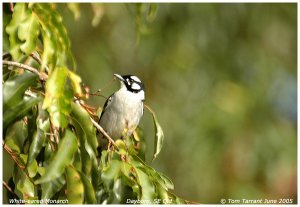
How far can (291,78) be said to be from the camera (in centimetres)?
745

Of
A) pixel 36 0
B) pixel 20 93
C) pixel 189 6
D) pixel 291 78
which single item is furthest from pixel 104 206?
pixel 291 78

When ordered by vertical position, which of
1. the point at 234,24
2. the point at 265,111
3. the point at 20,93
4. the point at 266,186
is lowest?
the point at 266,186

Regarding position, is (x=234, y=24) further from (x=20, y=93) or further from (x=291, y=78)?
(x=20, y=93)

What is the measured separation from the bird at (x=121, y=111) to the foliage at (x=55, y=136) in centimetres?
138

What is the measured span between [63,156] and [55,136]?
0.98 feet

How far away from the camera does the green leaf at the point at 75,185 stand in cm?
242

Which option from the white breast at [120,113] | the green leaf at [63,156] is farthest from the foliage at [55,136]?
the white breast at [120,113]

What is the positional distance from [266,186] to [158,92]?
1.44m

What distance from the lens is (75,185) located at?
2.43m

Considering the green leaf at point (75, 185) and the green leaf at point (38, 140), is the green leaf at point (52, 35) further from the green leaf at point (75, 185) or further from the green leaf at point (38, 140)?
the green leaf at point (75, 185)

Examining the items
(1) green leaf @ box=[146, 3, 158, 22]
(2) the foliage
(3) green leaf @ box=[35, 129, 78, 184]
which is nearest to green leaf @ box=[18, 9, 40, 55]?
(2) the foliage

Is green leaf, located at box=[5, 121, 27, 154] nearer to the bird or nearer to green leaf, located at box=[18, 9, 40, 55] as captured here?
green leaf, located at box=[18, 9, 40, 55]

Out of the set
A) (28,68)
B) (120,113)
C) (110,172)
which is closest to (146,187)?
(110,172)

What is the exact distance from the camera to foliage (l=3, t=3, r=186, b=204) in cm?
233
